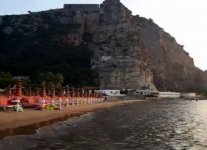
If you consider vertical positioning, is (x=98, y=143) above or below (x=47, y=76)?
below

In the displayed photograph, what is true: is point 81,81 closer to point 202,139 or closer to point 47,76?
point 47,76

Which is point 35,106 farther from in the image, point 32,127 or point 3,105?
point 32,127

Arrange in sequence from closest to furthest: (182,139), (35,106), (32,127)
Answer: (182,139)
(32,127)
(35,106)

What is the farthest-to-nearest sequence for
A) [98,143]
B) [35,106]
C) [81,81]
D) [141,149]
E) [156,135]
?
[81,81] < [35,106] < [156,135] < [98,143] < [141,149]

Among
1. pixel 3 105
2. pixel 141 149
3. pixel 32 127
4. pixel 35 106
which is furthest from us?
pixel 35 106

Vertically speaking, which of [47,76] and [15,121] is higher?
[47,76]

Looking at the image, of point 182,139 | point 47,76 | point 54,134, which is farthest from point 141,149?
point 47,76

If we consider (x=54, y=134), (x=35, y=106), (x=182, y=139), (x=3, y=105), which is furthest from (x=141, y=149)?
(x=35, y=106)

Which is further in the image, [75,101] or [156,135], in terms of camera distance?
[75,101]

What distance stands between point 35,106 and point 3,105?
947cm

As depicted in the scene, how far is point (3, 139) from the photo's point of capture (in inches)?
1055

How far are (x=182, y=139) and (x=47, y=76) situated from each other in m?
105

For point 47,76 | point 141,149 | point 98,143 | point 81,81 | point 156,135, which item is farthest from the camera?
point 81,81

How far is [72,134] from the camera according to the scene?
3262cm
